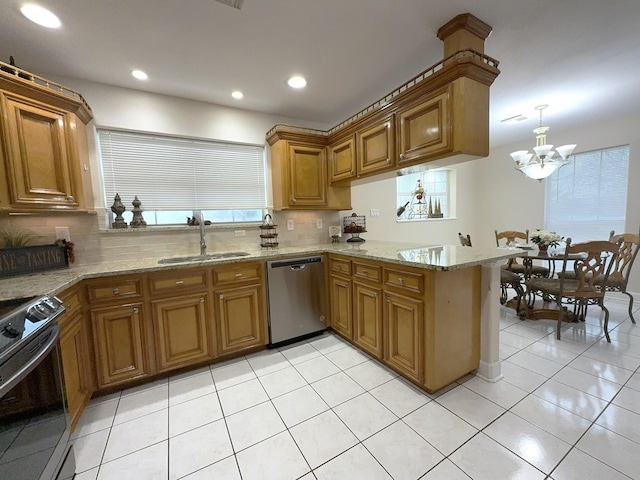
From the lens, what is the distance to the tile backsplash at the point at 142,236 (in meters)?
2.07

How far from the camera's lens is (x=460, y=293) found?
1825mm

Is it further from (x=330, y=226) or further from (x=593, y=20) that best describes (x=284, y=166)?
(x=593, y=20)

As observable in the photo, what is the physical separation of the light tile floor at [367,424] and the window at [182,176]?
1567mm

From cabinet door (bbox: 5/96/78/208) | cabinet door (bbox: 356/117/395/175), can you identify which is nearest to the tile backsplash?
cabinet door (bbox: 5/96/78/208)

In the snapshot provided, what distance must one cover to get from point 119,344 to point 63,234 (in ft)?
3.47

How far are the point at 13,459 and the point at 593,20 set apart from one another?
3.65m

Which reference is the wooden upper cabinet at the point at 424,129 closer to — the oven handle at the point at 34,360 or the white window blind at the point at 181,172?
the white window blind at the point at 181,172

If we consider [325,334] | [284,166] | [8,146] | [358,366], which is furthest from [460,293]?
[8,146]

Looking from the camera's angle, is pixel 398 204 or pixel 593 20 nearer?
pixel 593 20

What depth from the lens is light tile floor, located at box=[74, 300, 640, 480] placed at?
1284 millimetres

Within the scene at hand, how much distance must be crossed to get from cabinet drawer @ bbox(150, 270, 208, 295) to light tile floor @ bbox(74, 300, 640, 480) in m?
0.74

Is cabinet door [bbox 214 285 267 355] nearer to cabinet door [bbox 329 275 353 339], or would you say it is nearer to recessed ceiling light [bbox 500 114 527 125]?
cabinet door [bbox 329 275 353 339]

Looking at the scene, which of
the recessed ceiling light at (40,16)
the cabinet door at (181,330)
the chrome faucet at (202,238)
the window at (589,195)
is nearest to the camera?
the recessed ceiling light at (40,16)

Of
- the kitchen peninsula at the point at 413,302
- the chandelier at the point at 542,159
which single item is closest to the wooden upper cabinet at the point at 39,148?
the kitchen peninsula at the point at 413,302
